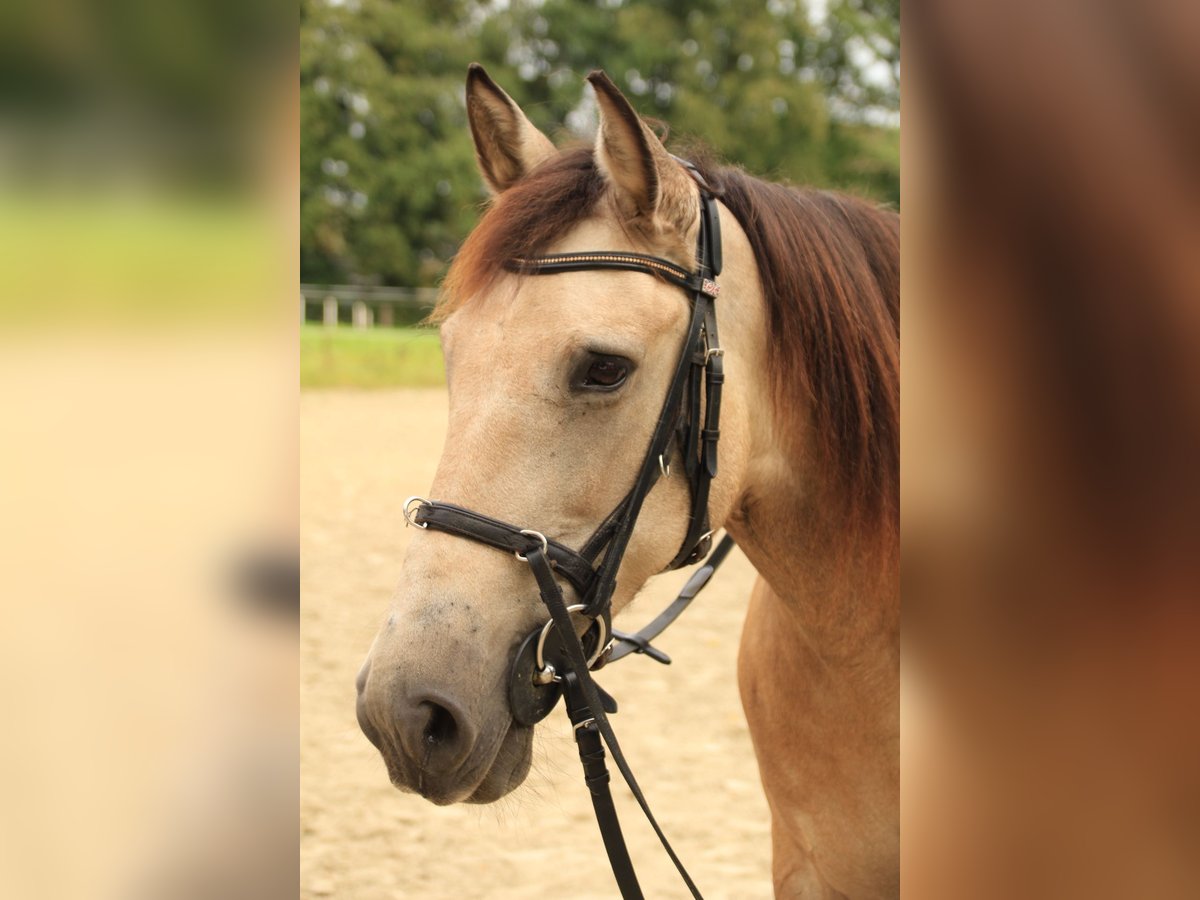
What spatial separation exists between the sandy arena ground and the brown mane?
649 mm

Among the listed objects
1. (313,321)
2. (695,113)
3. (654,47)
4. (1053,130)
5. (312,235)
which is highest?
(654,47)

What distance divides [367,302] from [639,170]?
82.2 feet

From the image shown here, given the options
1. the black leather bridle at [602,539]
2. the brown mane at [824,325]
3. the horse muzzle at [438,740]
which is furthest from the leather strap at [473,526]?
the brown mane at [824,325]

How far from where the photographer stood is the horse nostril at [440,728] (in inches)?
63.3

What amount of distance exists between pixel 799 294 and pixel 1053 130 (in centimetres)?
141

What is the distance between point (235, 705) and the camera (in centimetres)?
76

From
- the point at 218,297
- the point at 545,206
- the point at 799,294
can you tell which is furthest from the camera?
the point at 799,294

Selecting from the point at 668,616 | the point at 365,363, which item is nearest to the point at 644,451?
the point at 668,616

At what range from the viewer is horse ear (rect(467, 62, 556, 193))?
201 centimetres

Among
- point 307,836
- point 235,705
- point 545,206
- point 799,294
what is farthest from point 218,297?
point 307,836

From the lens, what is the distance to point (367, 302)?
2594 cm

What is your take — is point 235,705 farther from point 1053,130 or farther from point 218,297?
point 1053,130

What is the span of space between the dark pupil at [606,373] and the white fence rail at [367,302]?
23.5 m

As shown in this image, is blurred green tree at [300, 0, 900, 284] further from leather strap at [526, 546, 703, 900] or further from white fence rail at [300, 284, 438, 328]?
leather strap at [526, 546, 703, 900]
